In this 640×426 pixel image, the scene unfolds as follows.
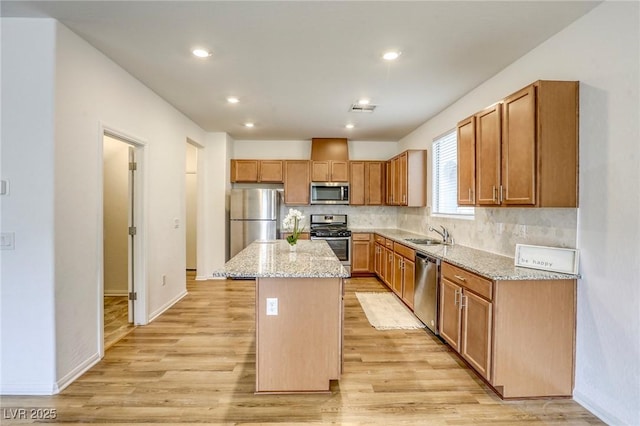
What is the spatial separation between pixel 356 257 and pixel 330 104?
9.61ft

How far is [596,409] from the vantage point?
2.04 meters

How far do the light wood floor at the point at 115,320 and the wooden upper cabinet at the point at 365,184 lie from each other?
4039 millimetres

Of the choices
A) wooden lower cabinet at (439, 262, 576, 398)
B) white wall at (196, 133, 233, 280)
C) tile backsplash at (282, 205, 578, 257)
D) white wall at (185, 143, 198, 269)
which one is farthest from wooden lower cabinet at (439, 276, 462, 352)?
white wall at (185, 143, 198, 269)

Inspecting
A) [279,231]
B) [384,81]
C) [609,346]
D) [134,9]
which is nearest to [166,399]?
[134,9]

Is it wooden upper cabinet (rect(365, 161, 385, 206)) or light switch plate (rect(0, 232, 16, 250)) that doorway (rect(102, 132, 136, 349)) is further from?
wooden upper cabinet (rect(365, 161, 385, 206))

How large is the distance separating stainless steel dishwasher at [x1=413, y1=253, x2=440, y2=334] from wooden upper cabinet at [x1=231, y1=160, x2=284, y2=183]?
11.1 ft

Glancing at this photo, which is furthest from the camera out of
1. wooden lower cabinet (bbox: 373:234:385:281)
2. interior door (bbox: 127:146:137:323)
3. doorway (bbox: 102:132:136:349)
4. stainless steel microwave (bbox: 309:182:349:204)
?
stainless steel microwave (bbox: 309:182:349:204)

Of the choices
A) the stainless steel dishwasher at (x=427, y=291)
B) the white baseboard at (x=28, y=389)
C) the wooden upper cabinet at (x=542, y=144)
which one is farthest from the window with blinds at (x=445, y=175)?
the white baseboard at (x=28, y=389)

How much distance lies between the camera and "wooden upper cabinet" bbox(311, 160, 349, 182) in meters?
6.06

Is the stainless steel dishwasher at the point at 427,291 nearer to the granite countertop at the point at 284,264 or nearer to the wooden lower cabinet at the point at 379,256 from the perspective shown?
the granite countertop at the point at 284,264

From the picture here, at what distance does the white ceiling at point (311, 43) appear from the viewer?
212 cm

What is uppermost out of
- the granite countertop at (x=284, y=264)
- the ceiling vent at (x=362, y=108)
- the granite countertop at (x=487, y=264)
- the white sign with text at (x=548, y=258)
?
the ceiling vent at (x=362, y=108)

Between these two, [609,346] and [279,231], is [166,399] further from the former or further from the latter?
[279,231]

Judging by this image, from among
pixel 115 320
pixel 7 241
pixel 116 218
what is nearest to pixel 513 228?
pixel 7 241
